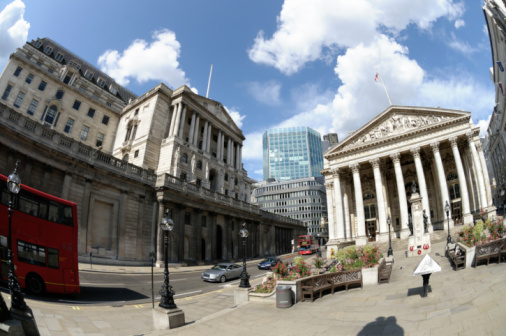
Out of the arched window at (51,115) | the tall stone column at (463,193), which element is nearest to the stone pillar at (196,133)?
the arched window at (51,115)

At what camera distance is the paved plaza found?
6.86 meters

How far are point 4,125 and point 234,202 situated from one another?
30727 mm

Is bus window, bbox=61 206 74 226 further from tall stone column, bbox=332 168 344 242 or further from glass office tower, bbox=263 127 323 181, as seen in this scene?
glass office tower, bbox=263 127 323 181

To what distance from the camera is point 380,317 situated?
27.3 ft

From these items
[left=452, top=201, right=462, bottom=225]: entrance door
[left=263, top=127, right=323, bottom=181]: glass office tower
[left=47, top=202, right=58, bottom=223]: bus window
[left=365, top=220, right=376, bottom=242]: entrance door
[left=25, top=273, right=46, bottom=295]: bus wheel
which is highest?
[left=263, top=127, right=323, bottom=181]: glass office tower

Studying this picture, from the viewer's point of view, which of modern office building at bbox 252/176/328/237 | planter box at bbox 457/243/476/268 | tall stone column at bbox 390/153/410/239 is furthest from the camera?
modern office building at bbox 252/176/328/237

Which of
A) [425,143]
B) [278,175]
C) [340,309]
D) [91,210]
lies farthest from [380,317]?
[278,175]

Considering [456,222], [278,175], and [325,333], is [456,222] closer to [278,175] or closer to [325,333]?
[325,333]

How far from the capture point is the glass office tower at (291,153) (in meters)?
153

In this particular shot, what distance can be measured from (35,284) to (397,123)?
45224 mm

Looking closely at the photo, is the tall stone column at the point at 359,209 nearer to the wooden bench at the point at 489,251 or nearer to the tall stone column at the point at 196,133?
the tall stone column at the point at 196,133

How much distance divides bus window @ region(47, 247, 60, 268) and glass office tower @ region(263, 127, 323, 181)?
468 feet

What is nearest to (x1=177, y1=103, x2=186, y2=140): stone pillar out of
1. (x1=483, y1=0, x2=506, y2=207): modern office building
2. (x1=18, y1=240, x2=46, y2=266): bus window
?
(x1=18, y1=240, x2=46, y2=266): bus window

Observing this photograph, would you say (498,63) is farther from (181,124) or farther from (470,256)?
(181,124)
